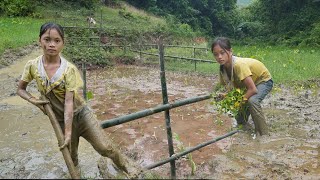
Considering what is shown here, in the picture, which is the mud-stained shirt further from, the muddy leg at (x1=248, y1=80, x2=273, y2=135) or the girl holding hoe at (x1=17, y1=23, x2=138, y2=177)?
the muddy leg at (x1=248, y1=80, x2=273, y2=135)

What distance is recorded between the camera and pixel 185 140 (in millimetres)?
5215

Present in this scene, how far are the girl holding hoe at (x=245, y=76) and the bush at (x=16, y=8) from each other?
2021 centimetres

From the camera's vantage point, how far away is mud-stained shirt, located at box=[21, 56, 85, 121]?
9.04 ft

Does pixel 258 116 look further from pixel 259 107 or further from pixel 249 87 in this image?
pixel 249 87

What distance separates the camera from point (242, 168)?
157 inches

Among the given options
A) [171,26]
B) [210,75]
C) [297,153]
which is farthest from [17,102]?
[171,26]

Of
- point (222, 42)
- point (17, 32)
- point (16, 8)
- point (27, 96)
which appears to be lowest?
point (27, 96)

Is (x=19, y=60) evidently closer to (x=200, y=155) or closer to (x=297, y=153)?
(x=200, y=155)

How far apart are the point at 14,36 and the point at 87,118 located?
13028 mm

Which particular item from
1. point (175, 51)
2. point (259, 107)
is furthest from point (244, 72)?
point (175, 51)

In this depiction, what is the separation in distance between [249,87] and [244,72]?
22 centimetres

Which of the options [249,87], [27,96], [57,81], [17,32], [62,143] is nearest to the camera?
[62,143]

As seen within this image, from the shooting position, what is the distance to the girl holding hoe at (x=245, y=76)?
13.9 feet

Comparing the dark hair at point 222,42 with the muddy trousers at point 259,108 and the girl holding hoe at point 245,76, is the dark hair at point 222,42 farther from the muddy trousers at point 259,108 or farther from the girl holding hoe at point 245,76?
the muddy trousers at point 259,108
